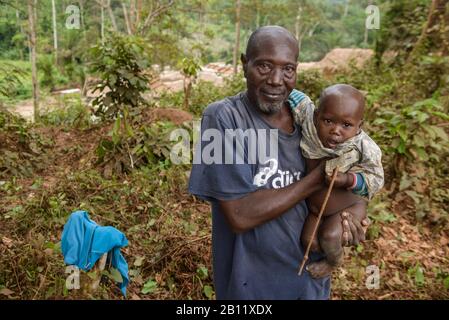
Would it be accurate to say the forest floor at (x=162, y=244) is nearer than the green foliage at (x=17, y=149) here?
→ Yes

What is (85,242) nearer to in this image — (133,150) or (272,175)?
(272,175)

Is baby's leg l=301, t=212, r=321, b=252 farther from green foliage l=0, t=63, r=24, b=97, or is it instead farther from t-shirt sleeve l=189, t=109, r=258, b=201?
green foliage l=0, t=63, r=24, b=97

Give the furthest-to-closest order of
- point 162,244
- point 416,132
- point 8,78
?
point 8,78, point 416,132, point 162,244

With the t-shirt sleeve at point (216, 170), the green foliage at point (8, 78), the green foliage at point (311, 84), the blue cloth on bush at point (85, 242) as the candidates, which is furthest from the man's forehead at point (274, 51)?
the green foliage at point (311, 84)

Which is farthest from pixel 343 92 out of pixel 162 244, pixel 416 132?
pixel 416 132

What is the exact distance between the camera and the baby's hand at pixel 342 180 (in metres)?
1.54

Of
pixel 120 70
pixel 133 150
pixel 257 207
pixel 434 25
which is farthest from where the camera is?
pixel 434 25

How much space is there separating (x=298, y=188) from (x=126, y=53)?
4651mm

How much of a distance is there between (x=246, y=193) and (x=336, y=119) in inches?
19.5

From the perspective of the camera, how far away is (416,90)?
21.6ft

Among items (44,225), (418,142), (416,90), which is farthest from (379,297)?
(416,90)

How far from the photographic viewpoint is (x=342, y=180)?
1.57 meters

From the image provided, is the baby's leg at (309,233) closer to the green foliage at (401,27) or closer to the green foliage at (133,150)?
the green foliage at (133,150)
